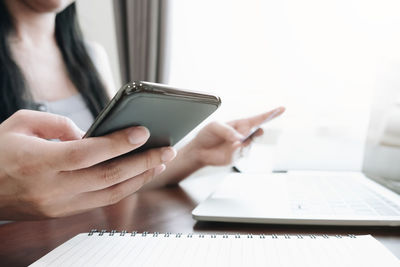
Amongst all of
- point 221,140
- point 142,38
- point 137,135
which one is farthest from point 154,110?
point 142,38

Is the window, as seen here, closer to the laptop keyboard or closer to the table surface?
the laptop keyboard

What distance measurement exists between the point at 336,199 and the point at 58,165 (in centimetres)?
40

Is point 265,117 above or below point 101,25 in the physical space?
below

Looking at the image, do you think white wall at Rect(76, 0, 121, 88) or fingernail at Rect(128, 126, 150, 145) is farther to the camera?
white wall at Rect(76, 0, 121, 88)

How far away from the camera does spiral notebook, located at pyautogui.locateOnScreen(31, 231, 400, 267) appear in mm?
282

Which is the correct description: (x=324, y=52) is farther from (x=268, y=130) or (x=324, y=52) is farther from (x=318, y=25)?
(x=268, y=130)

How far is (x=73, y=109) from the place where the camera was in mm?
946

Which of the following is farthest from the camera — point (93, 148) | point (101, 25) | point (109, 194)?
point (101, 25)

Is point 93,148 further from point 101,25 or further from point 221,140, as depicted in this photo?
point 101,25

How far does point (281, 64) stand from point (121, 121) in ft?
3.26

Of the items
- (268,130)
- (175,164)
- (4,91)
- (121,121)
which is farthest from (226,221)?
(268,130)

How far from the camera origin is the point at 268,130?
3.95ft

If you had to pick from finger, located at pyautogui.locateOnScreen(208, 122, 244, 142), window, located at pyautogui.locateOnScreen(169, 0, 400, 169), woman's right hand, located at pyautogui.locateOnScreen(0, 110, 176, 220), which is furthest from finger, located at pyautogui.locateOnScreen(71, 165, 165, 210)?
window, located at pyautogui.locateOnScreen(169, 0, 400, 169)

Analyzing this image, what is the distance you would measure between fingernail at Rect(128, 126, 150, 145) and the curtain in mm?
1234
